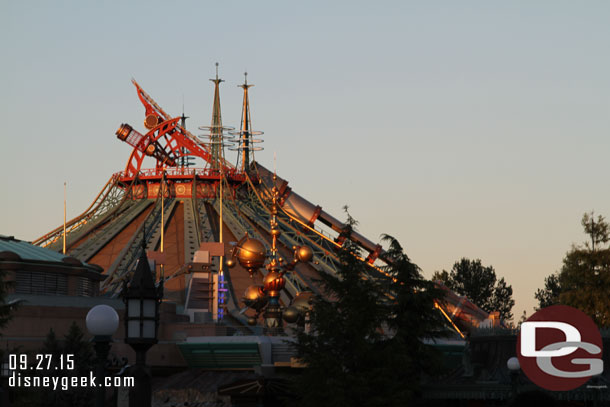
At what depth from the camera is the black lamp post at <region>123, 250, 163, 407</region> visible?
26.0 metres

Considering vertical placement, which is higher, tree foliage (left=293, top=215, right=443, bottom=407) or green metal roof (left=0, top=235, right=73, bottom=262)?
green metal roof (left=0, top=235, right=73, bottom=262)

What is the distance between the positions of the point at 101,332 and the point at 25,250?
42.7m

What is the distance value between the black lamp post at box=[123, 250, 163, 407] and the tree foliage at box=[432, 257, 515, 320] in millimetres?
120728

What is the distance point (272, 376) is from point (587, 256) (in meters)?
23.6

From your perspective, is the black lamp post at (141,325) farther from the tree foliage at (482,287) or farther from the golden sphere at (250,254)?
the tree foliage at (482,287)

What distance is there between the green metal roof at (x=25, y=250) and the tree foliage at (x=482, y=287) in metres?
85.1

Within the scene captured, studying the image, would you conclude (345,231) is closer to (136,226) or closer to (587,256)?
(587,256)

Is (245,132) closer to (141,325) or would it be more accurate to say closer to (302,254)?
(302,254)

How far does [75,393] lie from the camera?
34344 mm

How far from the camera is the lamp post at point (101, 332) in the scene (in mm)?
24672

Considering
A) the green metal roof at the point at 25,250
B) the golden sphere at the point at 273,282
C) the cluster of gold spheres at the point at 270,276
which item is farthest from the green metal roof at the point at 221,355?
the green metal roof at the point at 25,250

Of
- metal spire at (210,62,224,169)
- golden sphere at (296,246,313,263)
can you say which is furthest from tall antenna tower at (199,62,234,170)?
golden sphere at (296,246,313,263)
